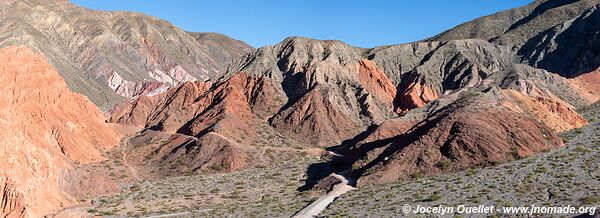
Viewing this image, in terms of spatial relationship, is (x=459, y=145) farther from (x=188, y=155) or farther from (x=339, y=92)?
(x=339, y=92)

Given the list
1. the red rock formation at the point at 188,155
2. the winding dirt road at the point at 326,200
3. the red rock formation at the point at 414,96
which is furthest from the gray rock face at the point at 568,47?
the winding dirt road at the point at 326,200

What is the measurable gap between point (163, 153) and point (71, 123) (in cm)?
1594

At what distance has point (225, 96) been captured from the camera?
122 metres

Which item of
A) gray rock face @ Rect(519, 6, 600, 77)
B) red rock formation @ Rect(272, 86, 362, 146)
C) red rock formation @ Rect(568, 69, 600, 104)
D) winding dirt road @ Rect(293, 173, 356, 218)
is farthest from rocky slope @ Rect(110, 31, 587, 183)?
winding dirt road @ Rect(293, 173, 356, 218)

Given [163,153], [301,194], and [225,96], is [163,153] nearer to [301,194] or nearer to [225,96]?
[225,96]

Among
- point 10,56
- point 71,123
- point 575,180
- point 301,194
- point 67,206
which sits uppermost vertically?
point 10,56

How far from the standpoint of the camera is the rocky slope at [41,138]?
5797 centimetres

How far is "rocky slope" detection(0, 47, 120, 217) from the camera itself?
57969 millimetres

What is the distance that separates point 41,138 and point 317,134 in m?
47.8

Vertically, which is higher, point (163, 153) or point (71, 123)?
point (71, 123)

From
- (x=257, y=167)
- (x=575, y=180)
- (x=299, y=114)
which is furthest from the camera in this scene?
(x=299, y=114)

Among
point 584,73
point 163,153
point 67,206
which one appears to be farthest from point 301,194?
point 584,73

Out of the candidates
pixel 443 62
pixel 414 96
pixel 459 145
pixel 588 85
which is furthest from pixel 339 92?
pixel 459 145

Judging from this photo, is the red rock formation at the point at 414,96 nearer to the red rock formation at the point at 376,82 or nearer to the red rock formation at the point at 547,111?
the red rock formation at the point at 376,82
